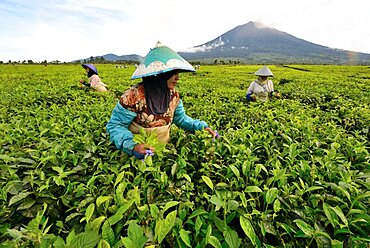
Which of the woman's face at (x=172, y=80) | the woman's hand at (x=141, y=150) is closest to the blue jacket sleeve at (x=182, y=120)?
the woman's face at (x=172, y=80)

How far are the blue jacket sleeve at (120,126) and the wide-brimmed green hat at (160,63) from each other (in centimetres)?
31

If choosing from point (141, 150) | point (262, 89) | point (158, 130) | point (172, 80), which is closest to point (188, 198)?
point (141, 150)

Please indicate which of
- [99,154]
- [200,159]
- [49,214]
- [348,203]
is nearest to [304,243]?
[348,203]

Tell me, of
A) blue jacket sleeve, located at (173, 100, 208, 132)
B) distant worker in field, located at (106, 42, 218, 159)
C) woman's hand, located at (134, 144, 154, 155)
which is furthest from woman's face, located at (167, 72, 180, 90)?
woman's hand, located at (134, 144, 154, 155)

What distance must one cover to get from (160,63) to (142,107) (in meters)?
0.41

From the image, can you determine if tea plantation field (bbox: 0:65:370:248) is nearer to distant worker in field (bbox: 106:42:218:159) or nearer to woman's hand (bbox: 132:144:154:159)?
woman's hand (bbox: 132:144:154:159)

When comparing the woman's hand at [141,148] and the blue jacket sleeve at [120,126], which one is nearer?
the woman's hand at [141,148]

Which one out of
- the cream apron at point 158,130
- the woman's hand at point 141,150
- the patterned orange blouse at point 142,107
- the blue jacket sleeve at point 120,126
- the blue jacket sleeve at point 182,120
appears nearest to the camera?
the woman's hand at point 141,150

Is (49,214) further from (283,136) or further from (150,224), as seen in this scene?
(283,136)

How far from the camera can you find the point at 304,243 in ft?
4.29

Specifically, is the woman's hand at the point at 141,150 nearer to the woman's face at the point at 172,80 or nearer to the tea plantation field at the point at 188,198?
the tea plantation field at the point at 188,198

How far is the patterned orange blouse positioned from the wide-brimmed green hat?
0.45 feet

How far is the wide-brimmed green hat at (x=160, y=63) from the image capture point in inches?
84.0

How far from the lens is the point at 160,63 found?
2158 mm
